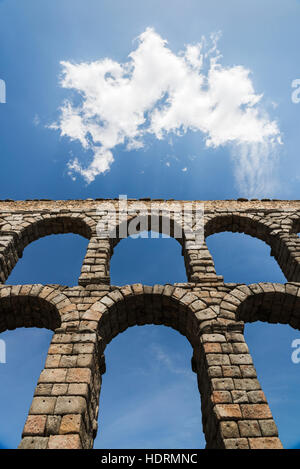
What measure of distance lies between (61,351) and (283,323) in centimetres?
602

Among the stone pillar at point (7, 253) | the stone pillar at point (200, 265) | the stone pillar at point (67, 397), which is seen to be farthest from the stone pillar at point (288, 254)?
the stone pillar at point (7, 253)

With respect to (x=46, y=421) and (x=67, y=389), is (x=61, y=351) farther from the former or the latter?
(x=46, y=421)

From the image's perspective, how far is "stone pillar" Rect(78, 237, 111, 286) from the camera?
27.2ft

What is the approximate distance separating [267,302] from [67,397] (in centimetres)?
556

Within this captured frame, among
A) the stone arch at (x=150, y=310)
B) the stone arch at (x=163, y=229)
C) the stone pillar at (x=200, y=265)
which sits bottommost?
the stone arch at (x=150, y=310)

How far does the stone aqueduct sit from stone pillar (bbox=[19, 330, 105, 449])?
0.02m

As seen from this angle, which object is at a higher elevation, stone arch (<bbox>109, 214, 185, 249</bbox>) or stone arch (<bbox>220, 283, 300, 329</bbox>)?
stone arch (<bbox>109, 214, 185, 249</bbox>)

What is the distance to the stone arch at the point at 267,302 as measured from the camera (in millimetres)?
7770

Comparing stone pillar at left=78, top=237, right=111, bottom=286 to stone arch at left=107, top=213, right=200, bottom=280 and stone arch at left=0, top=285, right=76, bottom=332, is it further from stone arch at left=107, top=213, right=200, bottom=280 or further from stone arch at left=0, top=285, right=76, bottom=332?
stone arch at left=0, top=285, right=76, bottom=332

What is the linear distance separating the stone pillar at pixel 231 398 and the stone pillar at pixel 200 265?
1.87 m

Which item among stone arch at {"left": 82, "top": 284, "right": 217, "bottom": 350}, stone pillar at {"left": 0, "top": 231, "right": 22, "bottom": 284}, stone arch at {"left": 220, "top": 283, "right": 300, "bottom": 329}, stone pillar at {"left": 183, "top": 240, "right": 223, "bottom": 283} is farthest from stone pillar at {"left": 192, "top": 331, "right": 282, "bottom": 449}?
stone pillar at {"left": 0, "top": 231, "right": 22, "bottom": 284}

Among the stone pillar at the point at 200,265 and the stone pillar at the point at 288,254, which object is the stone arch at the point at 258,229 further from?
the stone pillar at the point at 200,265

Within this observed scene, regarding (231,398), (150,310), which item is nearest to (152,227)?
(150,310)

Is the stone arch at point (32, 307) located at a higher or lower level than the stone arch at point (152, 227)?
lower
